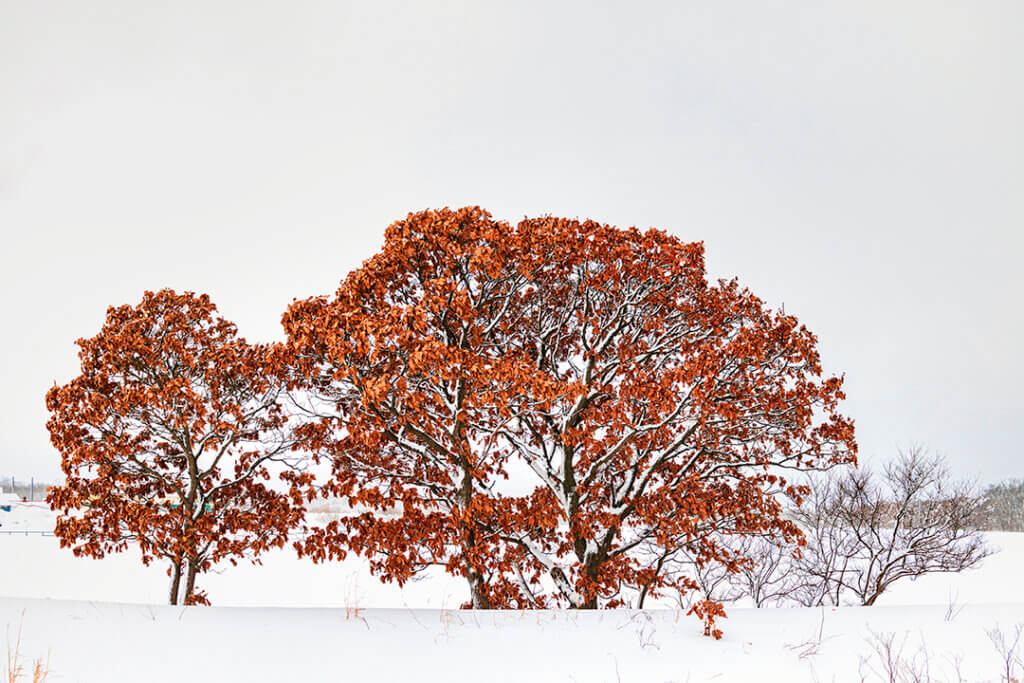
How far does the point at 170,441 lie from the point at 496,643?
26.8ft

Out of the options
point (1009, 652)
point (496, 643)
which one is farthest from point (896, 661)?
point (496, 643)

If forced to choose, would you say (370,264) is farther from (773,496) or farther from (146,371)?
(773,496)

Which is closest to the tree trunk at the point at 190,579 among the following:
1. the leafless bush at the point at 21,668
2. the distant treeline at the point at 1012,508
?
the leafless bush at the point at 21,668

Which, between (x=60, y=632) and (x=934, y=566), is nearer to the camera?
(x=60, y=632)

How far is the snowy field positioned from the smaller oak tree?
285cm

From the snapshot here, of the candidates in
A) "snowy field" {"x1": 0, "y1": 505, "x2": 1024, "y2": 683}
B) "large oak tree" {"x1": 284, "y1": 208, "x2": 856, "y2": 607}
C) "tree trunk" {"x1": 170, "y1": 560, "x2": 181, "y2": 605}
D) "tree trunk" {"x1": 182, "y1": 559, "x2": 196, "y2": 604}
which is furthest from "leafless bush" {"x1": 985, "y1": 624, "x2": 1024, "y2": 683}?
"tree trunk" {"x1": 170, "y1": 560, "x2": 181, "y2": 605}

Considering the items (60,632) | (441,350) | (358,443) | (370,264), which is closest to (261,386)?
(358,443)

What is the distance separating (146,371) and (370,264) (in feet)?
15.9

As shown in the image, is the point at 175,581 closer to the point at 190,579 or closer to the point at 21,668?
the point at 190,579

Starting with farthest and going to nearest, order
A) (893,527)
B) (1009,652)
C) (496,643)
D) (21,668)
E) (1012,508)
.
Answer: (1012,508)
(893,527)
(496,643)
(1009,652)
(21,668)

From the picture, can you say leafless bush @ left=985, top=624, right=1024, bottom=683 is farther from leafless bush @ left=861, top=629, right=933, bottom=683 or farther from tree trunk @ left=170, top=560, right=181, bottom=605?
tree trunk @ left=170, top=560, right=181, bottom=605

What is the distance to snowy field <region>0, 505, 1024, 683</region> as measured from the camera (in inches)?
258

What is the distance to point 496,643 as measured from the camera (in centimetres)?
759

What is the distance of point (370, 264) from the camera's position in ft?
37.9
